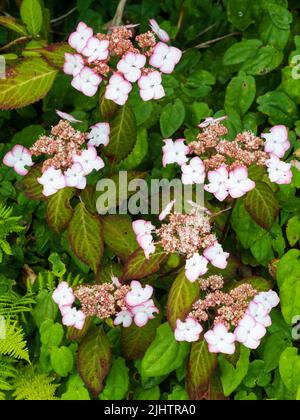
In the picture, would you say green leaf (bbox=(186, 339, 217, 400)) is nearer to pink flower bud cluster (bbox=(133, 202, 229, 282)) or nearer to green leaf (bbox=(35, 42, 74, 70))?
pink flower bud cluster (bbox=(133, 202, 229, 282))

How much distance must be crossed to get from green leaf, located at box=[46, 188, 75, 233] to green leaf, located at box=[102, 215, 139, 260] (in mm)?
113

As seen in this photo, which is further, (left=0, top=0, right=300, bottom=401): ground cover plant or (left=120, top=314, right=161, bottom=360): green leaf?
(left=120, top=314, right=161, bottom=360): green leaf

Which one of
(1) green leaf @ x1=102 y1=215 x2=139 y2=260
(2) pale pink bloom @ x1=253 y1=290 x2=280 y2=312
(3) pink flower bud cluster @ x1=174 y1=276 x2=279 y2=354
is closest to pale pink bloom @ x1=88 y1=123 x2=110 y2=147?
(1) green leaf @ x1=102 y1=215 x2=139 y2=260

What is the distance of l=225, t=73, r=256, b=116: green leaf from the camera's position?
1967 millimetres

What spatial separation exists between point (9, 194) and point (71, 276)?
0.31 meters

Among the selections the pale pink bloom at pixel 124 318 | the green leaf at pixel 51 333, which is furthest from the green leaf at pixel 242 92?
the green leaf at pixel 51 333

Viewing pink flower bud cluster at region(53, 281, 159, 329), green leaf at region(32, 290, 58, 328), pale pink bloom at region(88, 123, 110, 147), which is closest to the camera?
pink flower bud cluster at region(53, 281, 159, 329)

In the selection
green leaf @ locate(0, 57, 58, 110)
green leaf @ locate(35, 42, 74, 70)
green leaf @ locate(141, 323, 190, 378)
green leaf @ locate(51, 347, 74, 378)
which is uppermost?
green leaf @ locate(35, 42, 74, 70)

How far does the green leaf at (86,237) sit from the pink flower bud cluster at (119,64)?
0.32 meters

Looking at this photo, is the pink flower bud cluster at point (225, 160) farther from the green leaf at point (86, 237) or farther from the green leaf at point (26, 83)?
the green leaf at point (26, 83)

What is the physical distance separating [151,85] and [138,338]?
0.65m

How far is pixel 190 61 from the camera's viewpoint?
2.16m
